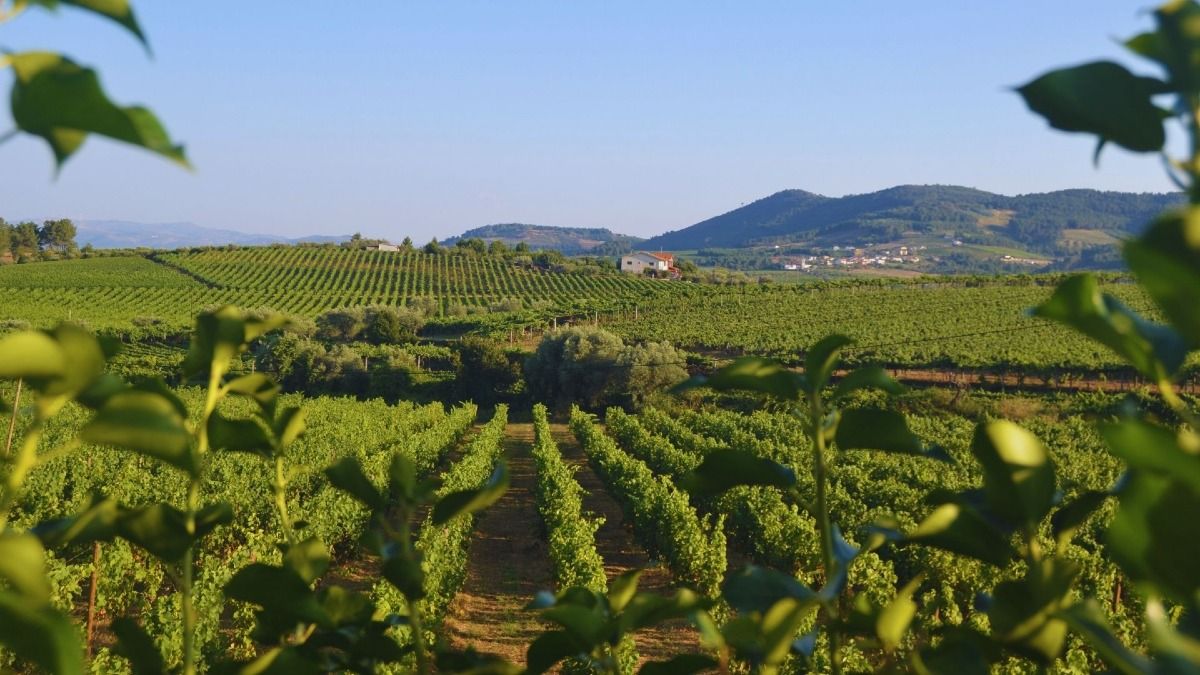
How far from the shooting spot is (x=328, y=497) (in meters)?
14.9

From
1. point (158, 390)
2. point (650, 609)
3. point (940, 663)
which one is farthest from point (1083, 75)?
point (158, 390)

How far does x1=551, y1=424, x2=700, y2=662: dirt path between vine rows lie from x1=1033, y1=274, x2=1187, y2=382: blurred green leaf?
2.77 metres

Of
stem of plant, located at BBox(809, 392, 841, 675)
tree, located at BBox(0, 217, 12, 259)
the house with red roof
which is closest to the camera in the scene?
stem of plant, located at BBox(809, 392, 841, 675)

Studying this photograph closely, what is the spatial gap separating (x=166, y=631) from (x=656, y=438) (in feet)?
50.6

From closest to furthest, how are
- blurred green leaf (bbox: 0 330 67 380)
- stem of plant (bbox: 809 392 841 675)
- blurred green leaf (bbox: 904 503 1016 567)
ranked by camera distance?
1. blurred green leaf (bbox: 0 330 67 380)
2. blurred green leaf (bbox: 904 503 1016 567)
3. stem of plant (bbox: 809 392 841 675)

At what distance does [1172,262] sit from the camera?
578mm

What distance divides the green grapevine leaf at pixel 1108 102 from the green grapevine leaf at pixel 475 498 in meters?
0.65

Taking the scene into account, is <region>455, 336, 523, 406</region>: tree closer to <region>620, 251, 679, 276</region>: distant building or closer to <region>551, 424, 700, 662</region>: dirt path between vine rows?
<region>551, 424, 700, 662</region>: dirt path between vine rows

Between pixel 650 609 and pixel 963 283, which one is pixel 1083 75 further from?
pixel 963 283

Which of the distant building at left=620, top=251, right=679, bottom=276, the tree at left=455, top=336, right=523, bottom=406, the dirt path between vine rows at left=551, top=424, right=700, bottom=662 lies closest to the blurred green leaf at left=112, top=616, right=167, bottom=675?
the dirt path between vine rows at left=551, top=424, right=700, bottom=662

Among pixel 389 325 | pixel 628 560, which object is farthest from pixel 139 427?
pixel 389 325

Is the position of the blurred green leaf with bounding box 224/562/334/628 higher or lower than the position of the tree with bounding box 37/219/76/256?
lower

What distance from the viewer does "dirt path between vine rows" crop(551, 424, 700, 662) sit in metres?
10.7

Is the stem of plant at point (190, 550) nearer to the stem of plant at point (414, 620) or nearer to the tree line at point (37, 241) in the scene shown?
the stem of plant at point (414, 620)
